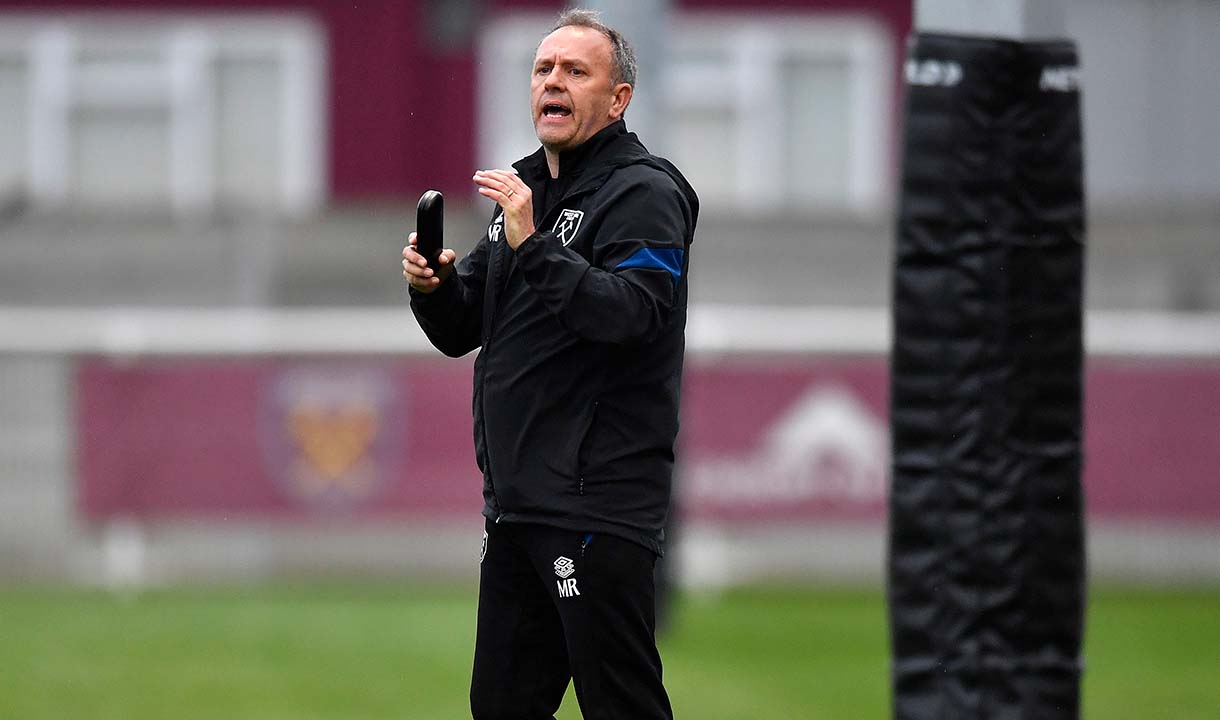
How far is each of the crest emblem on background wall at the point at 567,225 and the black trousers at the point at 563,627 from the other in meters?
0.70

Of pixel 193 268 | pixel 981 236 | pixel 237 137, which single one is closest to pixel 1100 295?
pixel 193 268

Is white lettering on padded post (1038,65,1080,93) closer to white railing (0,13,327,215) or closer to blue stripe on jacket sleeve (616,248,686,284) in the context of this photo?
blue stripe on jacket sleeve (616,248,686,284)

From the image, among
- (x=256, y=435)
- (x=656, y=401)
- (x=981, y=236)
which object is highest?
(x=981, y=236)

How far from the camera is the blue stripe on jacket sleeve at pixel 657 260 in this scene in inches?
186

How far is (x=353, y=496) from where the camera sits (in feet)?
44.4

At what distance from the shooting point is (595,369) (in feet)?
15.9

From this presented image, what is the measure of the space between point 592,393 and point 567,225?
409 mm

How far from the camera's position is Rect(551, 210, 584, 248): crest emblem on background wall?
4.84 metres

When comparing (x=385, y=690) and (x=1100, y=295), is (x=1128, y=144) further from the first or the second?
(x=385, y=690)

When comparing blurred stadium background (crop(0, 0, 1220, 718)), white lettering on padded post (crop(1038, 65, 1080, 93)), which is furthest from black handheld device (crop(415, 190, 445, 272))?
blurred stadium background (crop(0, 0, 1220, 718))

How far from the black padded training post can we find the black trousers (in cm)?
107

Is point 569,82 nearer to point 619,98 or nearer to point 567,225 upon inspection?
point 619,98

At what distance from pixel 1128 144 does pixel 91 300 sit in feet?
46.6

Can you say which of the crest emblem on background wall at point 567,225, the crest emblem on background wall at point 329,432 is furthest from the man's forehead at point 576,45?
the crest emblem on background wall at point 329,432
